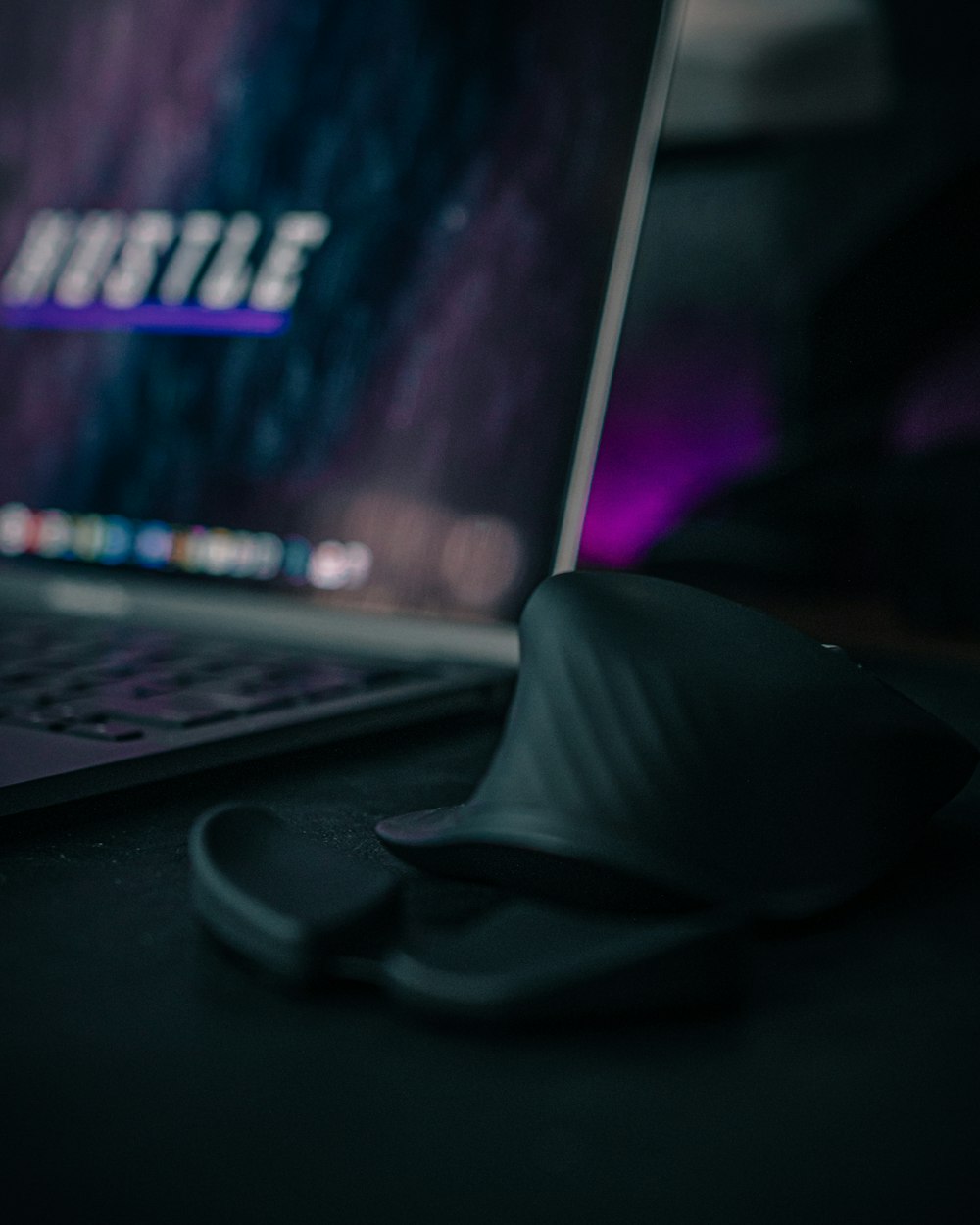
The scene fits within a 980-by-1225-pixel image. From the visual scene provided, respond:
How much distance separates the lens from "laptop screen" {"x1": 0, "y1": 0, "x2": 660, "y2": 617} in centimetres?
65

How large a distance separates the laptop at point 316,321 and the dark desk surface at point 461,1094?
0.98 ft

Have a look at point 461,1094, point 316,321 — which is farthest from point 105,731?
point 316,321

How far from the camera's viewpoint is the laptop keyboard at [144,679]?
15.8 inches

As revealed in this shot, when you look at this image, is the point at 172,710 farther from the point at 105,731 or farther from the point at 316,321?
the point at 316,321

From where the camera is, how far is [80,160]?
2.60 ft

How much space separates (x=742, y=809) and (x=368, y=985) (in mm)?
101

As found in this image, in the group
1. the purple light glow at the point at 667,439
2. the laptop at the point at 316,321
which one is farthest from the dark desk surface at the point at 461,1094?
the purple light glow at the point at 667,439

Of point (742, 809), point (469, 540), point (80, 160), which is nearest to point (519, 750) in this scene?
point (742, 809)

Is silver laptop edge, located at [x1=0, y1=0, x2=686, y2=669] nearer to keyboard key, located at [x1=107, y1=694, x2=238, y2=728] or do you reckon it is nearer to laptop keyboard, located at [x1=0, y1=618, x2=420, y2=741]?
laptop keyboard, located at [x1=0, y1=618, x2=420, y2=741]

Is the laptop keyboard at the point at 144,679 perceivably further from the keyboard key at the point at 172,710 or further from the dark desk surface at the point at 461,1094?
the dark desk surface at the point at 461,1094

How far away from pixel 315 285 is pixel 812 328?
0.32 meters

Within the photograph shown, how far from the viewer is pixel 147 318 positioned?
741 millimetres

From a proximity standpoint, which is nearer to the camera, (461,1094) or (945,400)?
(461,1094)

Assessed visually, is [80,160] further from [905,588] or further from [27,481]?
[905,588]
